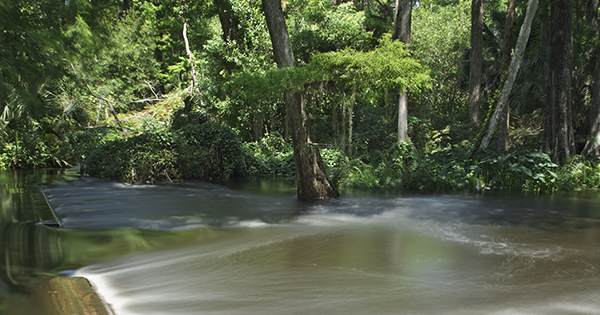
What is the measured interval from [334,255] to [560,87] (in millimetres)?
12986

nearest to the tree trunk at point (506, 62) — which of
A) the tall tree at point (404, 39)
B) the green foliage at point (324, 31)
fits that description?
the tall tree at point (404, 39)

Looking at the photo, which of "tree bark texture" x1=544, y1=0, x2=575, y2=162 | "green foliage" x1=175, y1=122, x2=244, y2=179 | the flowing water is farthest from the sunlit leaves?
"tree bark texture" x1=544, y1=0, x2=575, y2=162

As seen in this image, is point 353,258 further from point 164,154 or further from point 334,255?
point 164,154

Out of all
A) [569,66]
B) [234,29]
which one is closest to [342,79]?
[569,66]

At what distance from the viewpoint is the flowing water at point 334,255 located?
4.98 meters

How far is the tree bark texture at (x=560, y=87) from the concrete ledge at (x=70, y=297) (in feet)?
50.6

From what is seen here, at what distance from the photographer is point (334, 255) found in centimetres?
697

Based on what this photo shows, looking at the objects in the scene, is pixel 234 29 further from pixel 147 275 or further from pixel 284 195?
pixel 147 275

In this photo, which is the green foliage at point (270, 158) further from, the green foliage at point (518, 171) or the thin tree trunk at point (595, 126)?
the thin tree trunk at point (595, 126)

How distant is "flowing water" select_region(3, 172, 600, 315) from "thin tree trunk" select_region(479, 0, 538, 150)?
4.13 metres

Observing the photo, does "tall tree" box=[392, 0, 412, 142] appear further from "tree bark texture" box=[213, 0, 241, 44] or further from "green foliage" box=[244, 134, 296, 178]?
"tree bark texture" box=[213, 0, 241, 44]

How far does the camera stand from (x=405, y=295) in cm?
517

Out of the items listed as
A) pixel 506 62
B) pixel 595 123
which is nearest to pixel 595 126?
pixel 595 123

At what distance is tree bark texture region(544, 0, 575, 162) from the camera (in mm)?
15695
